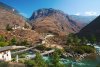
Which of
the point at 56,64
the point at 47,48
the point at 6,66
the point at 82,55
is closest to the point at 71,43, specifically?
the point at 47,48

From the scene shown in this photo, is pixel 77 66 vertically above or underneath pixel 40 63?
underneath

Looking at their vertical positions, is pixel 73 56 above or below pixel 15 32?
below

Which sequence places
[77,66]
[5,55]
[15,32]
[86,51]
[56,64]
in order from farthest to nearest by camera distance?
[15,32]
[86,51]
[77,66]
[56,64]
[5,55]

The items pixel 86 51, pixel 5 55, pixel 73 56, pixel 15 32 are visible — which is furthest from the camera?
pixel 15 32

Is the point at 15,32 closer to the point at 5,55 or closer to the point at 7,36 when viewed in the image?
the point at 7,36

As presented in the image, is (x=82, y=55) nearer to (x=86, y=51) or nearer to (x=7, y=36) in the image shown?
(x=86, y=51)

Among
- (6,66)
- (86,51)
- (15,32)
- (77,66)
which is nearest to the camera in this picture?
(6,66)

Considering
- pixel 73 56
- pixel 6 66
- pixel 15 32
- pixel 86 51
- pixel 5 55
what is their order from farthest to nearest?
pixel 15 32 → pixel 86 51 → pixel 73 56 → pixel 5 55 → pixel 6 66

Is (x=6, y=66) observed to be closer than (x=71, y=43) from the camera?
Yes

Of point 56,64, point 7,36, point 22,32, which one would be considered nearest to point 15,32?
point 22,32
